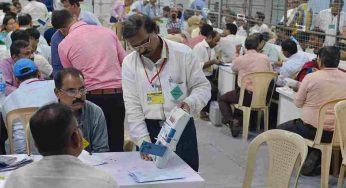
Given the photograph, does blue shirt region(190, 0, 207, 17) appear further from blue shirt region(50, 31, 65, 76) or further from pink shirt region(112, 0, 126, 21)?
blue shirt region(50, 31, 65, 76)

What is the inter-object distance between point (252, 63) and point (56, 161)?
15.0 feet

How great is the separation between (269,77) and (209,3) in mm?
5515

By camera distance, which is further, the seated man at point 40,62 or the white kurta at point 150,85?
the seated man at point 40,62

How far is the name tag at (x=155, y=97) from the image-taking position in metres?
3.01

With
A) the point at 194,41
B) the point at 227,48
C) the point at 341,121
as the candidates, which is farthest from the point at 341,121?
the point at 194,41

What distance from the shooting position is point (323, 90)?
14.6 ft

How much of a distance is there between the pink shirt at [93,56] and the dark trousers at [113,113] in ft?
0.25

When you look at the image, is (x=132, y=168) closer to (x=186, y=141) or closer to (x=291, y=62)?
(x=186, y=141)

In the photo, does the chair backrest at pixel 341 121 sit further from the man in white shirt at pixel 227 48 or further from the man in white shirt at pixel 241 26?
the man in white shirt at pixel 241 26

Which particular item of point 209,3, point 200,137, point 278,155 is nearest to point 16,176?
point 278,155

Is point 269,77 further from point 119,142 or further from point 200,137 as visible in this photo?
point 119,142

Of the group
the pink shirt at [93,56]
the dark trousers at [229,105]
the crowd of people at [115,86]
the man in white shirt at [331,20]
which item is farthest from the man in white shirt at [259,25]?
the pink shirt at [93,56]

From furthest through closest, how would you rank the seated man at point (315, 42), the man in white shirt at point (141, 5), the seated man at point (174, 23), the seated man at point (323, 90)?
the man in white shirt at point (141, 5), the seated man at point (174, 23), the seated man at point (315, 42), the seated man at point (323, 90)

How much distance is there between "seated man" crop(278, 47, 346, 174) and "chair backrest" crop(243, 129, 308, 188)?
1.52 metres
